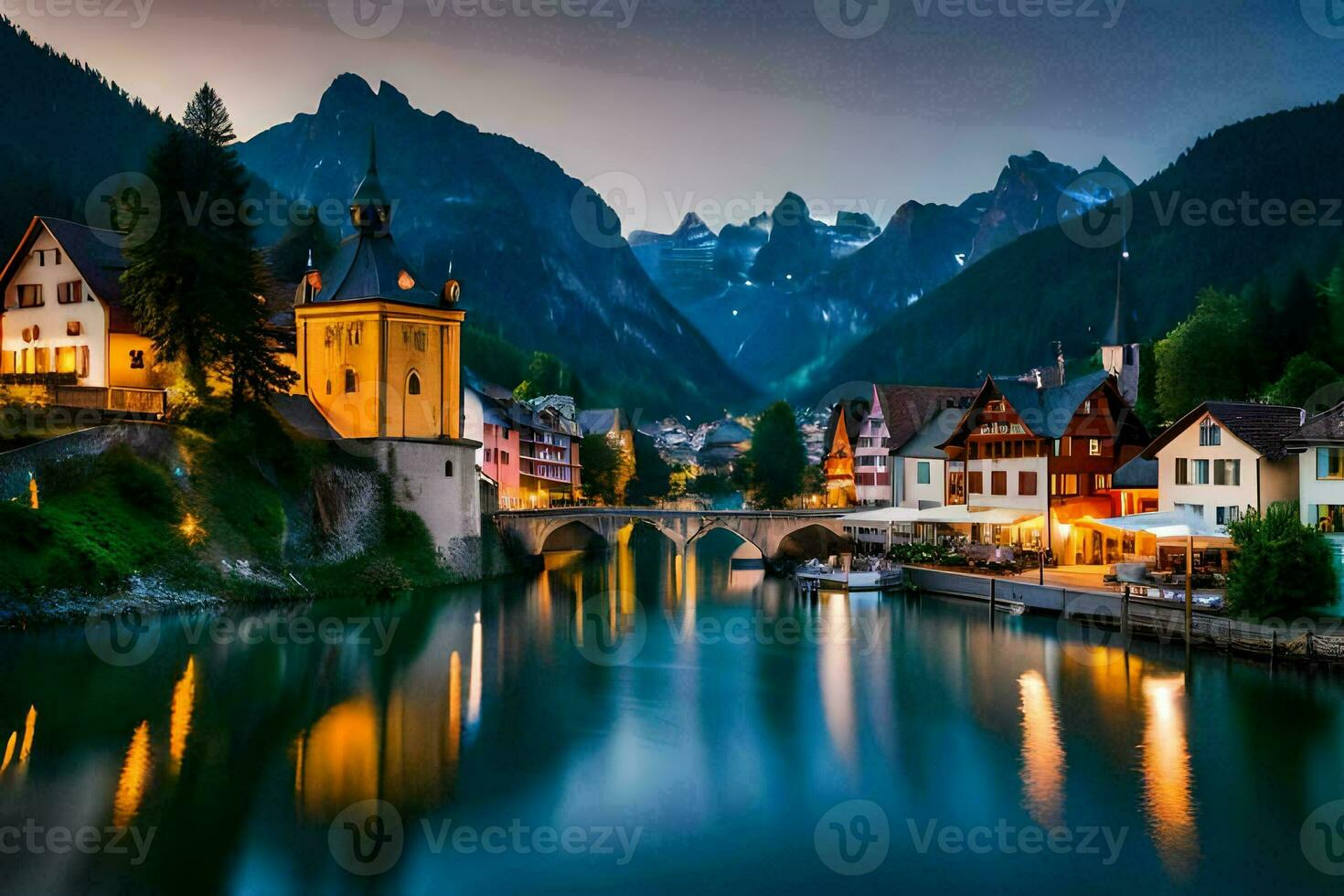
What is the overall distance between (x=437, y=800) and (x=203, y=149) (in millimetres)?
47942

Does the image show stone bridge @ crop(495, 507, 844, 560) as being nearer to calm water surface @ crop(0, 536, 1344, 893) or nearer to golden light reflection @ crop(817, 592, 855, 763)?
golden light reflection @ crop(817, 592, 855, 763)

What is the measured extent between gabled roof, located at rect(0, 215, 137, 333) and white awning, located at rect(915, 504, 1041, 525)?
4502 centimetres

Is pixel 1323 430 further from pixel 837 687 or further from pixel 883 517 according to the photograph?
pixel 883 517

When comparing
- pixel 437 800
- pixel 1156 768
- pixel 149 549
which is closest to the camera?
pixel 437 800

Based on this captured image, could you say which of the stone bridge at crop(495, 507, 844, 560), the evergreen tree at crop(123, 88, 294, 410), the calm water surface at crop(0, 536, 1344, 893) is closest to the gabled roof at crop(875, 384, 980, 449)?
the stone bridge at crop(495, 507, 844, 560)

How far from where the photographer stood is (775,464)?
111 meters

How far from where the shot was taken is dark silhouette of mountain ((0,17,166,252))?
13012 cm

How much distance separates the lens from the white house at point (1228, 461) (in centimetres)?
5181

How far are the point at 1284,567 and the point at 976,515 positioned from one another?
1004 inches

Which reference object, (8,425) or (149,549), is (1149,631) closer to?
(149,549)

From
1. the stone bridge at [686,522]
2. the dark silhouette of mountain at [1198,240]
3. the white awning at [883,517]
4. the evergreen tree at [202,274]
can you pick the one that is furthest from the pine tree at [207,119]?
the dark silhouette of mountain at [1198,240]

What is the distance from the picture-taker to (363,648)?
4772 centimetres

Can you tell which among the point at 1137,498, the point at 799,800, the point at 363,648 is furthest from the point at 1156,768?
the point at 1137,498

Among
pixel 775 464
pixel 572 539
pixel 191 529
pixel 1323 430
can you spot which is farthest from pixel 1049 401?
pixel 572 539
